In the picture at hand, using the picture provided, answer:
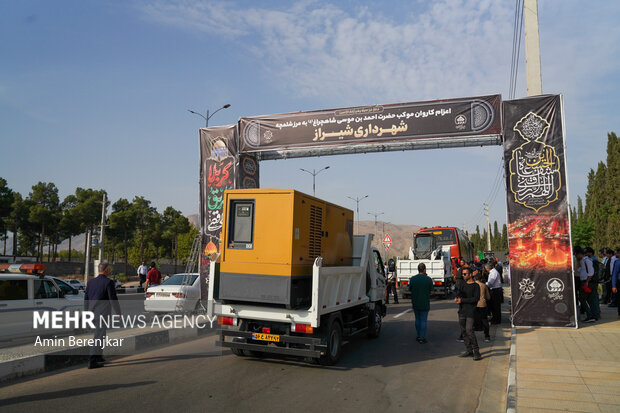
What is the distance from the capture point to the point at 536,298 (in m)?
12.1

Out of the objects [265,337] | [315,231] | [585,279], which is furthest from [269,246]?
[585,279]

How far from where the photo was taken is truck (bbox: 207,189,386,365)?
24.7ft

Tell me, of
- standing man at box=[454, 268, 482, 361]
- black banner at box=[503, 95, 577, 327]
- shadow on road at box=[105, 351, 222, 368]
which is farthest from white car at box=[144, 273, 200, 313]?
black banner at box=[503, 95, 577, 327]

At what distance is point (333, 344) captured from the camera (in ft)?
26.4

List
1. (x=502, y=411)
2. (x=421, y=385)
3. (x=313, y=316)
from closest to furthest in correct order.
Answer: (x=502, y=411)
(x=421, y=385)
(x=313, y=316)

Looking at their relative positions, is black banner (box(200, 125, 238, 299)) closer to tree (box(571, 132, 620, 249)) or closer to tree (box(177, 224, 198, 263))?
tree (box(571, 132, 620, 249))

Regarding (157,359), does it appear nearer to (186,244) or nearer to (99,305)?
(99,305)

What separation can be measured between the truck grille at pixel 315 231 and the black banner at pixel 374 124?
694 centimetres

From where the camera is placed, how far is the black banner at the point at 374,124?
1362 cm

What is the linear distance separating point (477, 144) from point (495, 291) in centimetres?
461

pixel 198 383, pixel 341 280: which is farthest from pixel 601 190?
pixel 198 383

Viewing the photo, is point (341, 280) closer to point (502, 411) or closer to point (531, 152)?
point (502, 411)

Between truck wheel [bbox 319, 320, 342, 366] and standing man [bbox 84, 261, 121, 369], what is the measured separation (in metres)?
3.68

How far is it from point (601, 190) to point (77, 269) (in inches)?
2259
